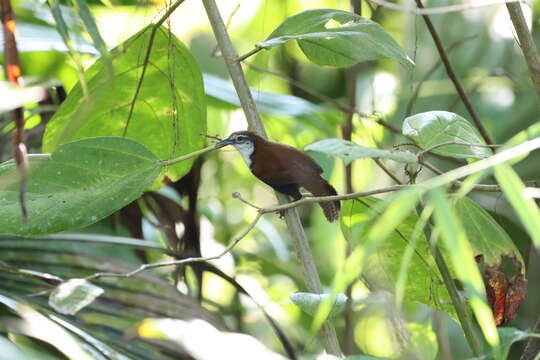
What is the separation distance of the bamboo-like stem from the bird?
205mm

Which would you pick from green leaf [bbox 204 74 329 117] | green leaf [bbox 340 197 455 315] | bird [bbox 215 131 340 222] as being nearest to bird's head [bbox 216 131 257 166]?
bird [bbox 215 131 340 222]

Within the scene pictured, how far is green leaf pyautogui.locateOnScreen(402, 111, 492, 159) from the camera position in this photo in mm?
538

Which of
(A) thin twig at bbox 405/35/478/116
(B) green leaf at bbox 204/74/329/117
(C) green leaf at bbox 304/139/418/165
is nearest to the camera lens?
(C) green leaf at bbox 304/139/418/165

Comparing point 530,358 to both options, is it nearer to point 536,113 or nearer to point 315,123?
point 315,123

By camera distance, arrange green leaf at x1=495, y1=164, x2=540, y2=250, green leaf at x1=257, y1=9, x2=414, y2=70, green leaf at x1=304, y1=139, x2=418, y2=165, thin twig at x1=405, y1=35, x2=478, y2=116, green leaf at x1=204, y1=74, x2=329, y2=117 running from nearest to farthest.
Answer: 1. green leaf at x1=495, y1=164, x2=540, y2=250
2. green leaf at x1=304, y1=139, x2=418, y2=165
3. green leaf at x1=257, y1=9, x2=414, y2=70
4. thin twig at x1=405, y1=35, x2=478, y2=116
5. green leaf at x1=204, y1=74, x2=329, y2=117

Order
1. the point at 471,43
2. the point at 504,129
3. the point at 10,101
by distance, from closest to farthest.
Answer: the point at 10,101
the point at 504,129
the point at 471,43

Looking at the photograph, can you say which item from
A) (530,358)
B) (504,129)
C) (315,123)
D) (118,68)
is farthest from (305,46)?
(504,129)

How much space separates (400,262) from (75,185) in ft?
0.97

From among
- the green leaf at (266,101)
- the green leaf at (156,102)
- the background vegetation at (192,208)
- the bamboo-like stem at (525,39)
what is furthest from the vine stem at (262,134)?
the green leaf at (266,101)

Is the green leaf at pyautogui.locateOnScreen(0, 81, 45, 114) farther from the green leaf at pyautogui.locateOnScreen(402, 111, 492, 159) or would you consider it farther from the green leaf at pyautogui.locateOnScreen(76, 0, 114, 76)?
the green leaf at pyautogui.locateOnScreen(402, 111, 492, 159)

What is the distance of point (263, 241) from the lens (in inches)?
65.2

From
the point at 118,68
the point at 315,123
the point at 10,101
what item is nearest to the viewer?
the point at 10,101

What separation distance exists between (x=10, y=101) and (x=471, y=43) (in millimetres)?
1755

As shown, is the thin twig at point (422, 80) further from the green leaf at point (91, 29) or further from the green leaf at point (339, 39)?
the green leaf at point (91, 29)
